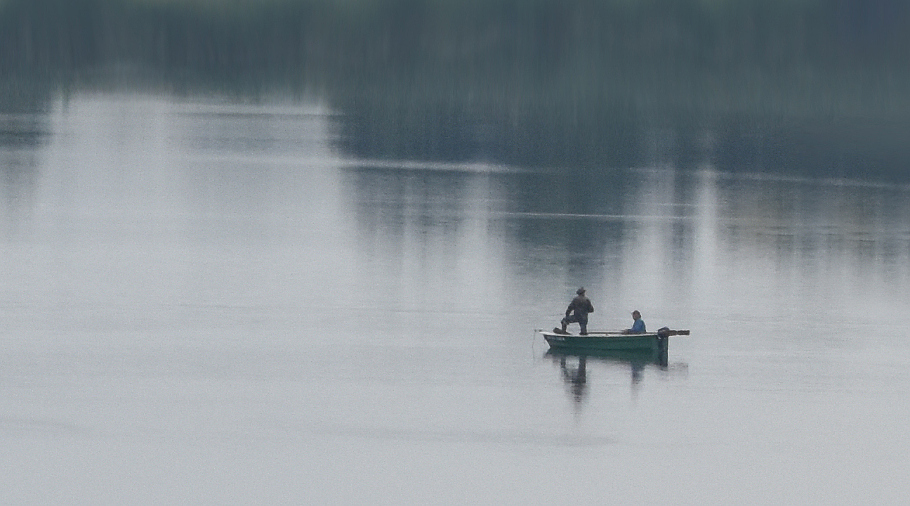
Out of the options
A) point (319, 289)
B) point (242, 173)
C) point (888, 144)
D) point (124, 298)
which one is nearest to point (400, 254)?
point (319, 289)

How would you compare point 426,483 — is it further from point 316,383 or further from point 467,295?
point 467,295

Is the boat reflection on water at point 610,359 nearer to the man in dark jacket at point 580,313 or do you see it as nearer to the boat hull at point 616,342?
the boat hull at point 616,342

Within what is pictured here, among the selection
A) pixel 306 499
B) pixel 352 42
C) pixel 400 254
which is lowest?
pixel 306 499

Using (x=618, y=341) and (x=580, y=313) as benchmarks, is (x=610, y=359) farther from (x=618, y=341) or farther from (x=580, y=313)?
(x=580, y=313)

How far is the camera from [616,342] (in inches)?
1420

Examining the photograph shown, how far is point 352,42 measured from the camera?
19125 cm

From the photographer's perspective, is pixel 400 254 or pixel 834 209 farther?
pixel 834 209

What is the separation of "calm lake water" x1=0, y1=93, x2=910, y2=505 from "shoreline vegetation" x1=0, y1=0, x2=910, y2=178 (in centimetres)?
9085

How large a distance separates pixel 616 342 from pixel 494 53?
5893 inches

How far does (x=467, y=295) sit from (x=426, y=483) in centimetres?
1731

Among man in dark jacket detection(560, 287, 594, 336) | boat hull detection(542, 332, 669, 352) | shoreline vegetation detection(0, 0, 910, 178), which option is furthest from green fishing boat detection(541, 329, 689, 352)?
shoreline vegetation detection(0, 0, 910, 178)

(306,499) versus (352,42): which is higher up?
(352,42)

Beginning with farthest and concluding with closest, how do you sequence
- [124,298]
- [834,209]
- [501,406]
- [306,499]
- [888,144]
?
[888,144] → [834,209] → [124,298] → [501,406] → [306,499]

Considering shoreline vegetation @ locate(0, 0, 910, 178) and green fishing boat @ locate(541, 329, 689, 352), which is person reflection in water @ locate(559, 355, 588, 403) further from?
shoreline vegetation @ locate(0, 0, 910, 178)
